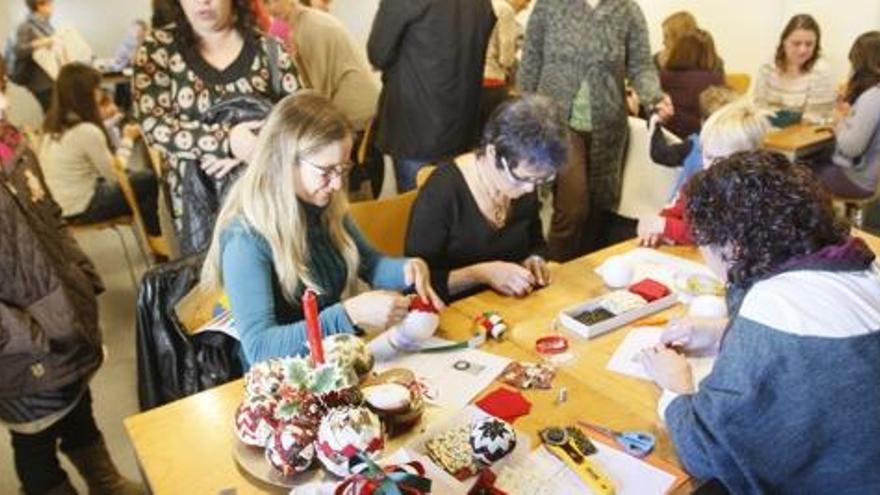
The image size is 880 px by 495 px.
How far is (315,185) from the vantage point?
1.52 metres

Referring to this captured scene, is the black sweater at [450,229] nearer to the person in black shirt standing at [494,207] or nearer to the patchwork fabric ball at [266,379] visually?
the person in black shirt standing at [494,207]

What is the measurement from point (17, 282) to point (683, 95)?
3.10m

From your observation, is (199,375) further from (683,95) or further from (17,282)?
(683,95)

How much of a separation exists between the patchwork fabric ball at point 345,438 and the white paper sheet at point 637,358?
59cm

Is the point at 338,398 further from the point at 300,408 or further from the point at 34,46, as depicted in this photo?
the point at 34,46

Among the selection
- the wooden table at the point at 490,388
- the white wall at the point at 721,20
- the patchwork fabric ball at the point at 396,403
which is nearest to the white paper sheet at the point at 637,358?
the wooden table at the point at 490,388

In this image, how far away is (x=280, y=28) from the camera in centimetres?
292

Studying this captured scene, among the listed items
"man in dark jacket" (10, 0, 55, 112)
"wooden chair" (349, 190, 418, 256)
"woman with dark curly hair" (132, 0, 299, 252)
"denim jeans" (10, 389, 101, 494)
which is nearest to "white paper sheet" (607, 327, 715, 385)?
"wooden chair" (349, 190, 418, 256)

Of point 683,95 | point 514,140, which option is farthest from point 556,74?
point 514,140

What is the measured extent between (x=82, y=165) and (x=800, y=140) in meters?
3.29

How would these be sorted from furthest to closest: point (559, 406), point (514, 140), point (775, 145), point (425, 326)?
point (775, 145) < point (514, 140) < point (425, 326) < point (559, 406)

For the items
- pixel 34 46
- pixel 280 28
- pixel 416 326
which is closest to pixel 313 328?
pixel 416 326

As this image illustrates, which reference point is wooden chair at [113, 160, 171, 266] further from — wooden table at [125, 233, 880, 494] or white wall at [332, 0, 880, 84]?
white wall at [332, 0, 880, 84]

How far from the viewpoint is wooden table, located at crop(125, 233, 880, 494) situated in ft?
3.77
